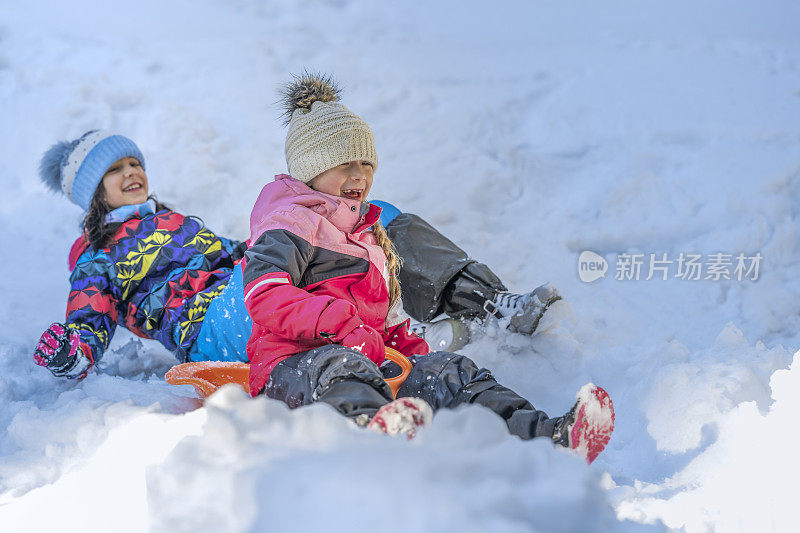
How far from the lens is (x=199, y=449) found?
100 cm

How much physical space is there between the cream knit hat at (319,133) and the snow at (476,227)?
2.39ft

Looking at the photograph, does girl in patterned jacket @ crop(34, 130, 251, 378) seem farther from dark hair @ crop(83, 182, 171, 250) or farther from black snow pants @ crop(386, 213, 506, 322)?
black snow pants @ crop(386, 213, 506, 322)

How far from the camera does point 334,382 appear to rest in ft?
4.89

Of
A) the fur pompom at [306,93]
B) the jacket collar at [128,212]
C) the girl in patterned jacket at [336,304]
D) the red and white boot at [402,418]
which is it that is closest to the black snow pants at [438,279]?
the girl in patterned jacket at [336,304]

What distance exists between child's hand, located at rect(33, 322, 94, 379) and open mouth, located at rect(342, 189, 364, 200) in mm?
962

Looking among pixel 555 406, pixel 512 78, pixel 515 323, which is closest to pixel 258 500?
pixel 555 406

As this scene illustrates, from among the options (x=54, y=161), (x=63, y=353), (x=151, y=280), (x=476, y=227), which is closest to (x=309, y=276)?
(x=63, y=353)

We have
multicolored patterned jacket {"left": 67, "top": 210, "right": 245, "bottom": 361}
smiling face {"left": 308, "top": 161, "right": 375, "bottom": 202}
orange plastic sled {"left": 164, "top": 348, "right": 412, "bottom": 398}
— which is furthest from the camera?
multicolored patterned jacket {"left": 67, "top": 210, "right": 245, "bottom": 361}

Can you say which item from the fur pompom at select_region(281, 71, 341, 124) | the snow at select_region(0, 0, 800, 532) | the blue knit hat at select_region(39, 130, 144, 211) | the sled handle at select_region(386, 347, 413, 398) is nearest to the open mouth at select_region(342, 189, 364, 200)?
the fur pompom at select_region(281, 71, 341, 124)

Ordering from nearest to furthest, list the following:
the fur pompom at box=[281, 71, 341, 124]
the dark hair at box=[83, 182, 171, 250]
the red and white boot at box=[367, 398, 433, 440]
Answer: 1. the red and white boot at box=[367, 398, 433, 440]
2. the fur pompom at box=[281, 71, 341, 124]
3. the dark hair at box=[83, 182, 171, 250]

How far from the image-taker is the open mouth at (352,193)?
199cm

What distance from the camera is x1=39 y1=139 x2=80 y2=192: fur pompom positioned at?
9.09 feet

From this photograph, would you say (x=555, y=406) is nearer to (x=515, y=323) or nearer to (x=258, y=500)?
(x=515, y=323)

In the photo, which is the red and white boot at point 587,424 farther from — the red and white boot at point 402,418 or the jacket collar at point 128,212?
the jacket collar at point 128,212
